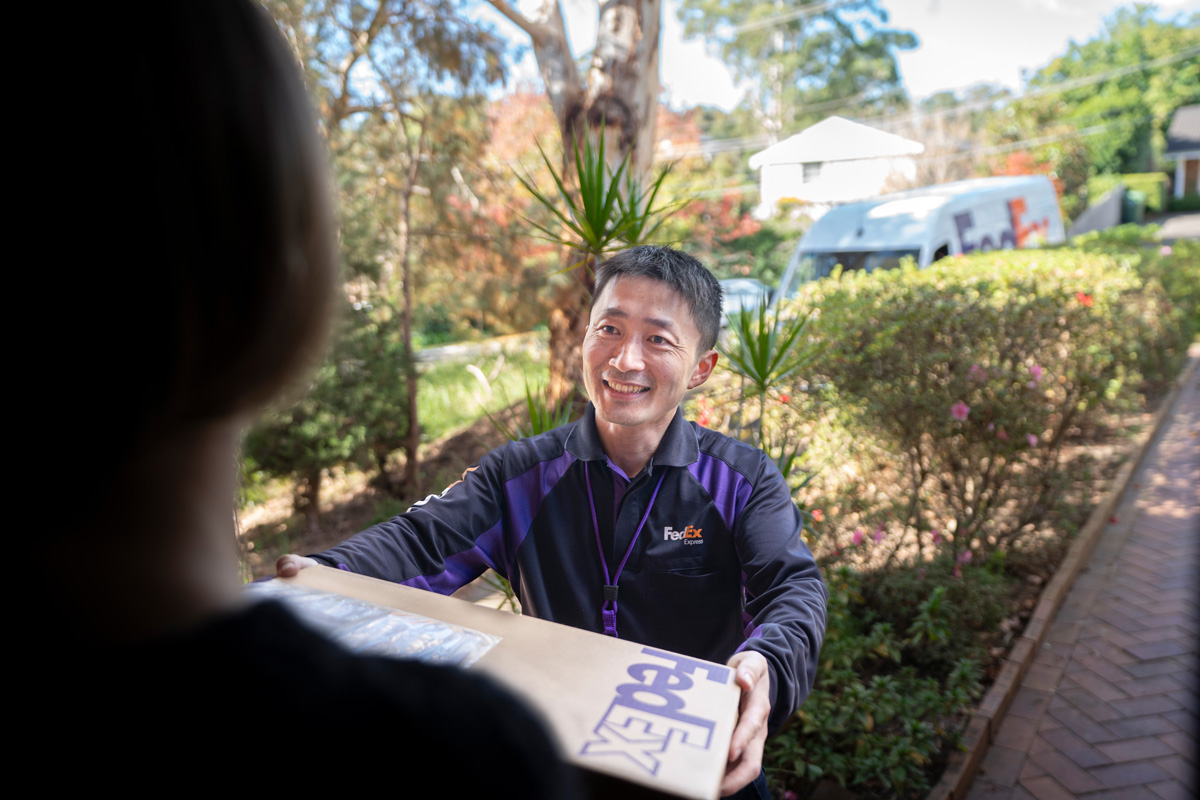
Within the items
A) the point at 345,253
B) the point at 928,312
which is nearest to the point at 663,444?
the point at 928,312

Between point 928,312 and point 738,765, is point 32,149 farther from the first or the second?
point 928,312

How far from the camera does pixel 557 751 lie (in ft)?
1.80

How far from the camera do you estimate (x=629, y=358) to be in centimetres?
175

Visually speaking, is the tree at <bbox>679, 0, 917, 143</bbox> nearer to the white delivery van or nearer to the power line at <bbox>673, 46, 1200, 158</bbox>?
the power line at <bbox>673, 46, 1200, 158</bbox>

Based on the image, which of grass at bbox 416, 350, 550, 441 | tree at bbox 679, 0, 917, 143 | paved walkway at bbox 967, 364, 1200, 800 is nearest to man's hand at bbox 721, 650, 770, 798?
paved walkway at bbox 967, 364, 1200, 800

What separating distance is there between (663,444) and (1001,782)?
1982mm

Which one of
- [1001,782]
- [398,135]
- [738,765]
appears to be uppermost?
[398,135]

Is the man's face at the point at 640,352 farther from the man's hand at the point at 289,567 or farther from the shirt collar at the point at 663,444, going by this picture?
the man's hand at the point at 289,567

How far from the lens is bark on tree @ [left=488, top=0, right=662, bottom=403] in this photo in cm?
450

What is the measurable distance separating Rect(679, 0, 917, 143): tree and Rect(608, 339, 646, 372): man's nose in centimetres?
2841

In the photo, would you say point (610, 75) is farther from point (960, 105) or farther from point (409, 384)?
point (960, 105)

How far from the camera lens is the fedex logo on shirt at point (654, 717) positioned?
0.86 metres

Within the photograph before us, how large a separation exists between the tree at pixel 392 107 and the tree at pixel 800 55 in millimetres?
22024

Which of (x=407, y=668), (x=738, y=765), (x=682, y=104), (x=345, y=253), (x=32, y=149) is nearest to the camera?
(x=32, y=149)
